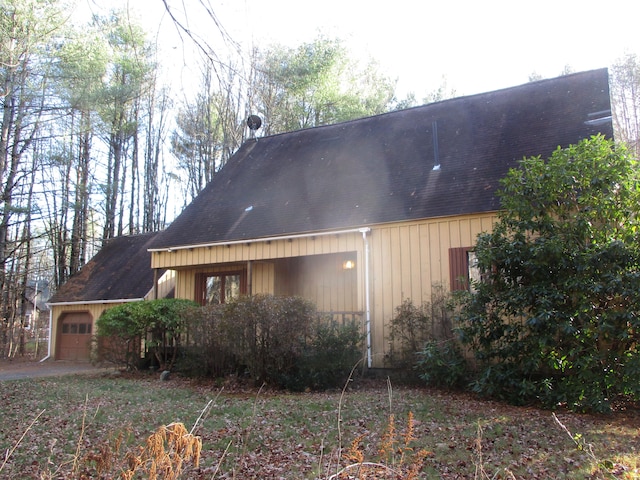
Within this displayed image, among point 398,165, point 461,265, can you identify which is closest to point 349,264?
point 398,165

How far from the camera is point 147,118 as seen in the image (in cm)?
2739

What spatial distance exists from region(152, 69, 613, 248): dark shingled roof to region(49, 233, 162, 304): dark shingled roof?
3.73 metres

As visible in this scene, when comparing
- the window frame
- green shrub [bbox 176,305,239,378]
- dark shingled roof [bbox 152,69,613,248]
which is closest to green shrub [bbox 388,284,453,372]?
dark shingled roof [bbox 152,69,613,248]

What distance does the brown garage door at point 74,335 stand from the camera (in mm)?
18125

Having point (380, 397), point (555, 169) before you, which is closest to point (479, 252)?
point (555, 169)

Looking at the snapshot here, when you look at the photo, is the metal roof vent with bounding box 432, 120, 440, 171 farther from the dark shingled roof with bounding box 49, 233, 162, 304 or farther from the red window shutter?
the dark shingled roof with bounding box 49, 233, 162, 304

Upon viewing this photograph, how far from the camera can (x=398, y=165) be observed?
12633 millimetres

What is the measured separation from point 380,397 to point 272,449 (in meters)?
2.97

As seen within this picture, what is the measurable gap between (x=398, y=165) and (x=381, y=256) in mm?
2808

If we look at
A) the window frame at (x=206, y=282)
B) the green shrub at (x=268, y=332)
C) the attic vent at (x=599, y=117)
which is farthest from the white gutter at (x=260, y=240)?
the attic vent at (x=599, y=117)

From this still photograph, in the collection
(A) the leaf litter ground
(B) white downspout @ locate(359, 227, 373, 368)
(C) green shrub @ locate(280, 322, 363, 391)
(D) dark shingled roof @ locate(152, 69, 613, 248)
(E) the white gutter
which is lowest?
(A) the leaf litter ground

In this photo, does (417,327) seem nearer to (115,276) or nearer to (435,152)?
(435,152)

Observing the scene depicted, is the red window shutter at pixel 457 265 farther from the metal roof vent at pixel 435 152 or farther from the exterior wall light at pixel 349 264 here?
the exterior wall light at pixel 349 264

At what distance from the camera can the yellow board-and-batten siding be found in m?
10.2
